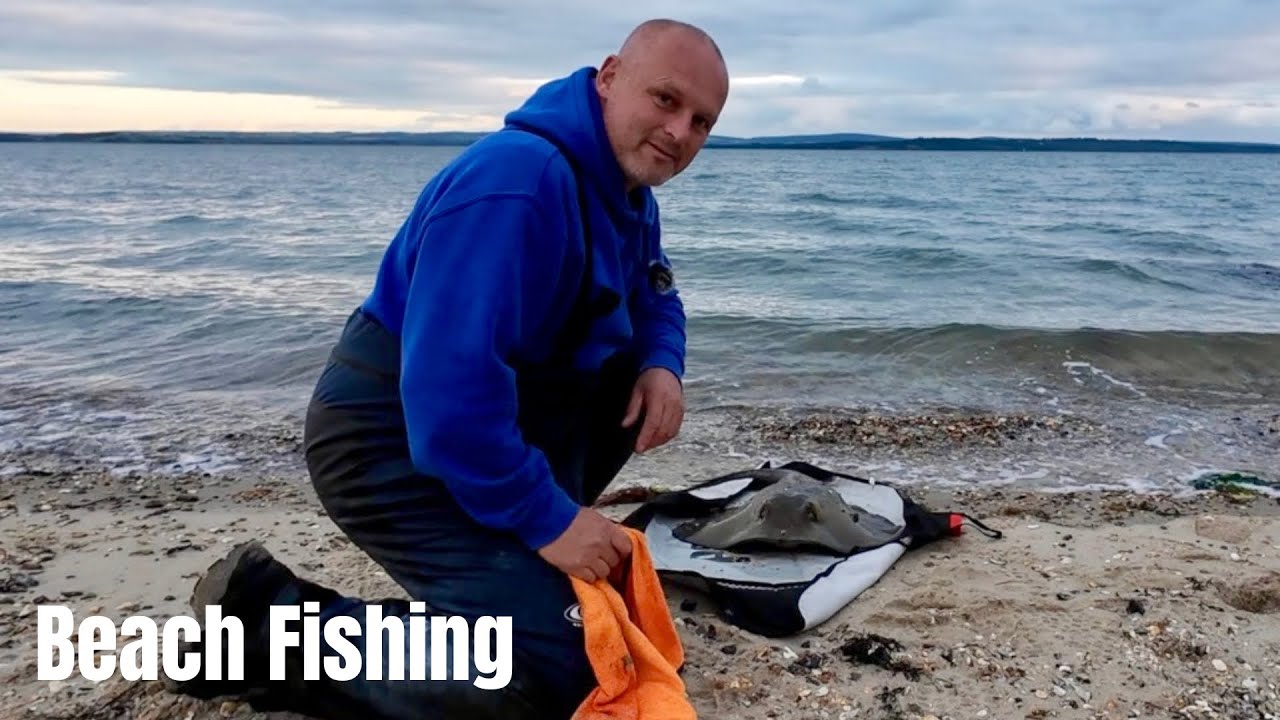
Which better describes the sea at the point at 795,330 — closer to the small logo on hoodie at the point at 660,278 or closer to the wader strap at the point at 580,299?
the small logo on hoodie at the point at 660,278

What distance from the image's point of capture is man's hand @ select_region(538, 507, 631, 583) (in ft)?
9.82

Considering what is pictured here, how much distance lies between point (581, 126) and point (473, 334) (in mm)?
772

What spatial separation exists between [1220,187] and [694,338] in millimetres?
48184

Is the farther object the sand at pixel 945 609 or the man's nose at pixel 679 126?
the sand at pixel 945 609

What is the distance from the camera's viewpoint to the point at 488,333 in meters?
2.71

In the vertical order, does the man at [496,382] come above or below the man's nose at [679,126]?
below

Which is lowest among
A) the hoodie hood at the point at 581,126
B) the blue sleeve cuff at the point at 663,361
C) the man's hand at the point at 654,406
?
the man's hand at the point at 654,406

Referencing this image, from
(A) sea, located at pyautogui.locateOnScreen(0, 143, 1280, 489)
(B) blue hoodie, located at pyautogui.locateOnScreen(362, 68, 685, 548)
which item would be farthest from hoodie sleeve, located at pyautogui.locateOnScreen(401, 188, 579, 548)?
(A) sea, located at pyautogui.locateOnScreen(0, 143, 1280, 489)

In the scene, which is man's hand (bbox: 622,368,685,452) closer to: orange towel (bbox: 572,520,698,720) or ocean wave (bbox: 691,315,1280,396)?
orange towel (bbox: 572,520,698,720)

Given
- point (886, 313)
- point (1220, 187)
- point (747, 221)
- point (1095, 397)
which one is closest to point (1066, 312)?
point (886, 313)

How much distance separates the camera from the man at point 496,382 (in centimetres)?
274

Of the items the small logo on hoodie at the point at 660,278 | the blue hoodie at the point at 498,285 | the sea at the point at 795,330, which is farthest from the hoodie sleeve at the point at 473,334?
the sea at the point at 795,330

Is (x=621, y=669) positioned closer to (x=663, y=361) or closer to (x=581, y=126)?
(x=663, y=361)

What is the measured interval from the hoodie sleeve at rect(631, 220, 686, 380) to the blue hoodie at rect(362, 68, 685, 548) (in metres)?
0.77
